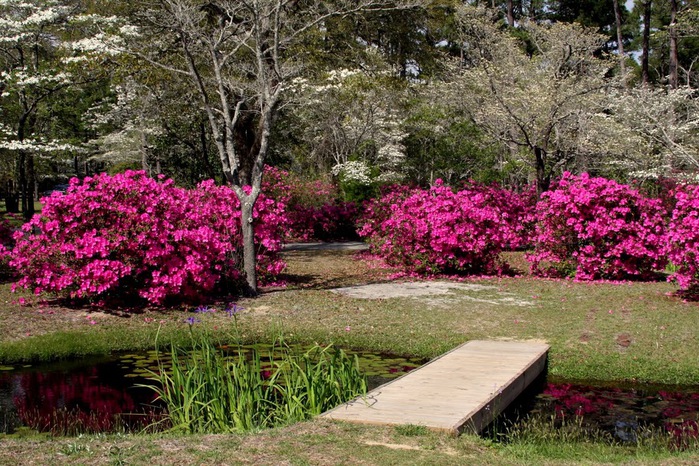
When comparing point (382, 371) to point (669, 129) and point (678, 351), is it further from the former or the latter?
point (669, 129)

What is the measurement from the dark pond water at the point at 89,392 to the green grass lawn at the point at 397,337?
Result: 0.48 metres

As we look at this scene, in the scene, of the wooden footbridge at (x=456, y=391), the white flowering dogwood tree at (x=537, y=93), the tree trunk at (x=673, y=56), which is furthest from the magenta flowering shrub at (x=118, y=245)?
the tree trunk at (x=673, y=56)

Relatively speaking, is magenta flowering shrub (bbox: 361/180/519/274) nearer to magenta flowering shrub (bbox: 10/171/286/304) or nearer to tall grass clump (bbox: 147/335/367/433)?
magenta flowering shrub (bbox: 10/171/286/304)

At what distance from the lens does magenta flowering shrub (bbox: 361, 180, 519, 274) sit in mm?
13141

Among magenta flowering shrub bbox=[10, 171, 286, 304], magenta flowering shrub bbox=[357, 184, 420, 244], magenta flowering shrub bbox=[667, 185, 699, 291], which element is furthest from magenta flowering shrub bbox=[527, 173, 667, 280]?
magenta flowering shrub bbox=[10, 171, 286, 304]

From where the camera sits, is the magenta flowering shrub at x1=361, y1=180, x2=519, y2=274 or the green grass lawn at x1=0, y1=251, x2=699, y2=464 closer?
the green grass lawn at x1=0, y1=251, x2=699, y2=464

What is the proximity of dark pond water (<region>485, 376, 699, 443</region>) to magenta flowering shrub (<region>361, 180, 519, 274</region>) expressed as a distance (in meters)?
5.59

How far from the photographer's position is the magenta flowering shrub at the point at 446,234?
1314 centimetres

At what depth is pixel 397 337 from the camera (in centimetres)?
906

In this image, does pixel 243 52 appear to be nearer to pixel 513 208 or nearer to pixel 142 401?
pixel 513 208

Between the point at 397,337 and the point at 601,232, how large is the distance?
213 inches

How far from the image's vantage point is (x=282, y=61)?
16078 millimetres

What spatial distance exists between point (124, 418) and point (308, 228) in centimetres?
1599

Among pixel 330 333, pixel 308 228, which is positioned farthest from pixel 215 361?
pixel 308 228
